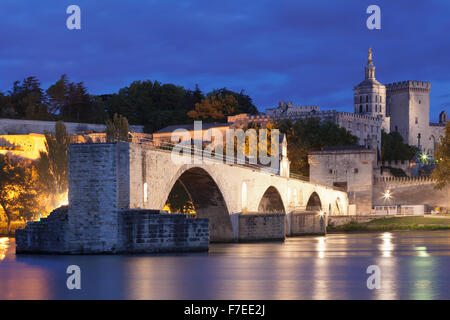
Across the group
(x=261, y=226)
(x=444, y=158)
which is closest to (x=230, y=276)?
(x=261, y=226)

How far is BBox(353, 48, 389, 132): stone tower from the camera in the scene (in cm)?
13912

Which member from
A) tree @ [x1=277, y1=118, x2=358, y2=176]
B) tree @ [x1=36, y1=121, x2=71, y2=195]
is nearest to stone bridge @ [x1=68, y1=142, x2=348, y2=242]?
tree @ [x1=36, y1=121, x2=71, y2=195]

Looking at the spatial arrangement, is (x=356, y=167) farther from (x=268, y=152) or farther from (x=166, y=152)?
(x=166, y=152)

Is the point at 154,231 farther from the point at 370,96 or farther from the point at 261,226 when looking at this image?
the point at 370,96

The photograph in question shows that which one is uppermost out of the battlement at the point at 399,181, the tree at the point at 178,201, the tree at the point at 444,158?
the tree at the point at 444,158

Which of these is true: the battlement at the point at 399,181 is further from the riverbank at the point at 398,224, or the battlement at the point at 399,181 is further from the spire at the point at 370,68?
the spire at the point at 370,68

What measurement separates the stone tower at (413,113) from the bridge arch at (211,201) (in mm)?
102004

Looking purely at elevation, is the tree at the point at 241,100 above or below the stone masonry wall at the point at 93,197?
above

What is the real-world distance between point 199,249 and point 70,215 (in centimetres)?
560

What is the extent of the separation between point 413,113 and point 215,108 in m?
45.1

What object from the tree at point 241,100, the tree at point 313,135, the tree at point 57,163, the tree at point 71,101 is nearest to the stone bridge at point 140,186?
the tree at point 57,163

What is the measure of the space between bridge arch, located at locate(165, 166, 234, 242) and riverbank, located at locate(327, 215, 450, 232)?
21.2 metres

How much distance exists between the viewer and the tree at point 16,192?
59.8 metres

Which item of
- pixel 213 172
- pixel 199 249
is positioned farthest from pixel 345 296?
pixel 213 172
